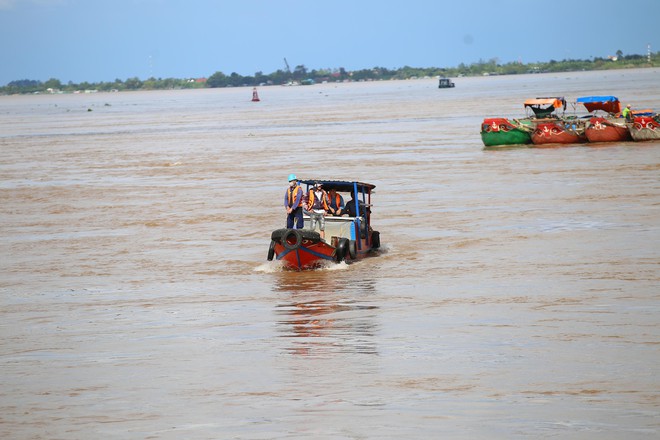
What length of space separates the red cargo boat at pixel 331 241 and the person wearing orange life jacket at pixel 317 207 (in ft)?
0.49

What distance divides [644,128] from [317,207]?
1081 inches

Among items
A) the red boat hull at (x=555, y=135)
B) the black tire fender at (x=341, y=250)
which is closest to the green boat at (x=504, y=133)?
the red boat hull at (x=555, y=135)

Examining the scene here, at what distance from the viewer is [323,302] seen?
54.1ft

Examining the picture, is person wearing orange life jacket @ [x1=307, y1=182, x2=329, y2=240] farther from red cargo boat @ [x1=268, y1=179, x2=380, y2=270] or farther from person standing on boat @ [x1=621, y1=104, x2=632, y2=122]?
person standing on boat @ [x1=621, y1=104, x2=632, y2=122]

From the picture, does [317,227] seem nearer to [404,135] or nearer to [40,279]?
[40,279]

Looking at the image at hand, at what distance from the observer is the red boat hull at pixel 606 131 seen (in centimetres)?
4409

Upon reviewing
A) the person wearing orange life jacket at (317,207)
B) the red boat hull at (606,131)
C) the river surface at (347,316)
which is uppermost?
the person wearing orange life jacket at (317,207)

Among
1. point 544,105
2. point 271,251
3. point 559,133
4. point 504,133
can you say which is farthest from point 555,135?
point 271,251

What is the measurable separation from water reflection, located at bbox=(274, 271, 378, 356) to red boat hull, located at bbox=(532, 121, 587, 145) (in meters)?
28.0

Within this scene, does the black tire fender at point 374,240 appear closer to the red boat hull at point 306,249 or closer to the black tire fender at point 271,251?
the red boat hull at point 306,249

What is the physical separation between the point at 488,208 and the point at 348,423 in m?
17.2

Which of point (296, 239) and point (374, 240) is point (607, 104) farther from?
point (296, 239)

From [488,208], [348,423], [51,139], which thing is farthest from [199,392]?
[51,139]

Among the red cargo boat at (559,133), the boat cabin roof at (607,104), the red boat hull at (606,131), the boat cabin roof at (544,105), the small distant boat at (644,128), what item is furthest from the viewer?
the boat cabin roof at (607,104)
